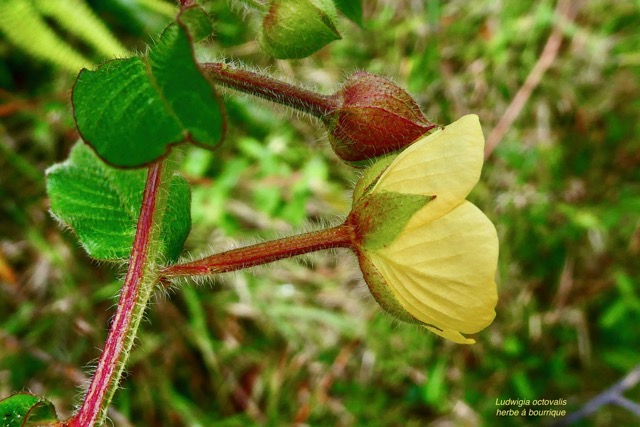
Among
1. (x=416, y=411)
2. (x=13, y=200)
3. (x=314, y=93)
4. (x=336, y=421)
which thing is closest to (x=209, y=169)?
(x=13, y=200)

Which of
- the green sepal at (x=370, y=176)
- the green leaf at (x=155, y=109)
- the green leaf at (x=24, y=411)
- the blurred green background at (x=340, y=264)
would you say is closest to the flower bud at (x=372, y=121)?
the green sepal at (x=370, y=176)

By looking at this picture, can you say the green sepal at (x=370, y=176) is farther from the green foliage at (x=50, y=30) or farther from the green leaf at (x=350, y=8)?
the green foliage at (x=50, y=30)

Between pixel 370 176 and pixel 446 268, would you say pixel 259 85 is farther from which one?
pixel 446 268

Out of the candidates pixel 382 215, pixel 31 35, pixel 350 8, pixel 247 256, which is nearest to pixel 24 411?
pixel 247 256

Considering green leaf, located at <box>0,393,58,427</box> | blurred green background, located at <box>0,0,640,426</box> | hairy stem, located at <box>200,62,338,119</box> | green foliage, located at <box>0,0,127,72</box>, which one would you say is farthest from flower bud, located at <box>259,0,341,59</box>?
green foliage, located at <box>0,0,127,72</box>

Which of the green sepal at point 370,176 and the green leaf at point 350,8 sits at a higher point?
the green leaf at point 350,8

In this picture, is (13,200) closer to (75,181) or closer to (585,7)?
(75,181)

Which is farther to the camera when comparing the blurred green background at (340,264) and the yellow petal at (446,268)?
the blurred green background at (340,264)

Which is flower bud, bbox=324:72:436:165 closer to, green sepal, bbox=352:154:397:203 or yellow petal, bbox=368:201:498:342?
green sepal, bbox=352:154:397:203
